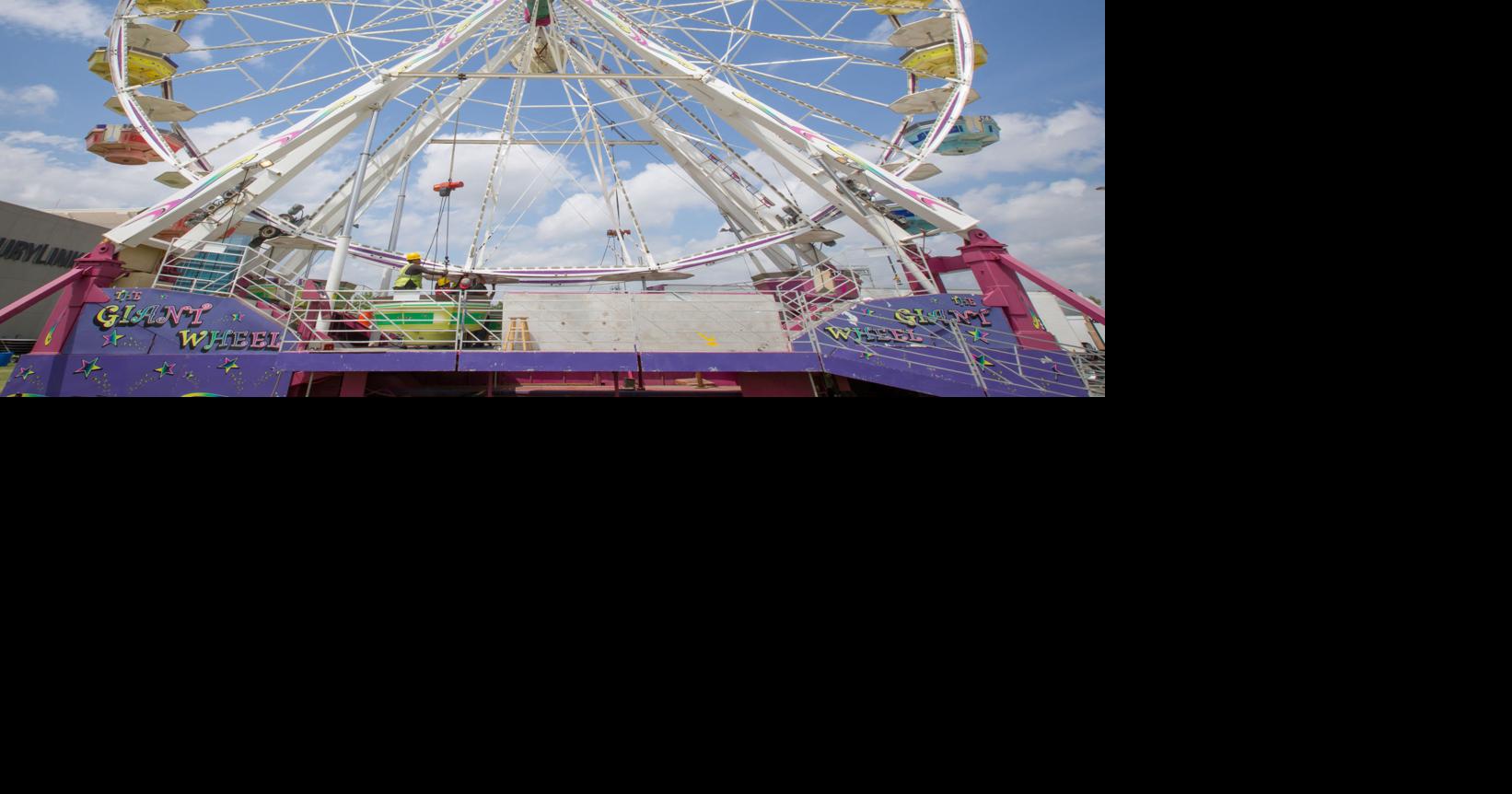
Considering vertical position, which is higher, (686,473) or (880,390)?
(880,390)

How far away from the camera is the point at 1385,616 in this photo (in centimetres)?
192

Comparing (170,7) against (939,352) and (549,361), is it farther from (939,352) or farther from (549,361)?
(939,352)

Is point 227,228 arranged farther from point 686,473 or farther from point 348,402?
point 686,473

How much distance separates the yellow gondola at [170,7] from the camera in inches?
368

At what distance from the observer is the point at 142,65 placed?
9633 mm

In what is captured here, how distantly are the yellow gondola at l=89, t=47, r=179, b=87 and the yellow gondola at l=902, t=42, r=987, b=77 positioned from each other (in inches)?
462

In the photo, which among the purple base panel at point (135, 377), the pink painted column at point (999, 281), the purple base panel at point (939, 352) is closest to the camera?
the purple base panel at point (135, 377)

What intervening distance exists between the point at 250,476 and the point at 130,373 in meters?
7.30

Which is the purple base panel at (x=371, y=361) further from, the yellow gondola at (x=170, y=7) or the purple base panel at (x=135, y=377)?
the yellow gondola at (x=170, y=7)

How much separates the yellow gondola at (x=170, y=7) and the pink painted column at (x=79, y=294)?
394 centimetres

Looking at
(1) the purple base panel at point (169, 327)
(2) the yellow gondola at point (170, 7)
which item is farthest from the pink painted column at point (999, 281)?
(2) the yellow gondola at point (170, 7)

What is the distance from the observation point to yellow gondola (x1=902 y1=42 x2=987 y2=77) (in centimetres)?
1050

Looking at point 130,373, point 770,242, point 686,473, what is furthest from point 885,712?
point 770,242

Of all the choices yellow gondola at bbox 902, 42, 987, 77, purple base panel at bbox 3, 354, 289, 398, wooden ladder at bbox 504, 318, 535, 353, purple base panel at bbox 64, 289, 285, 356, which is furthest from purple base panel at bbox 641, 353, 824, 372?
yellow gondola at bbox 902, 42, 987, 77
